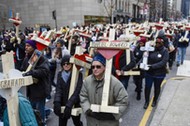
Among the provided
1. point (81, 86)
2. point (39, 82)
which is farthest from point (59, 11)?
point (81, 86)

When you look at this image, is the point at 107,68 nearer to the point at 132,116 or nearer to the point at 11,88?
the point at 11,88

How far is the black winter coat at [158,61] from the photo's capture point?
234 inches

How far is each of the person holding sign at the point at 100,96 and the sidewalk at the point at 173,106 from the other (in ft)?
8.29

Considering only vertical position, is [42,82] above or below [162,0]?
Result: below

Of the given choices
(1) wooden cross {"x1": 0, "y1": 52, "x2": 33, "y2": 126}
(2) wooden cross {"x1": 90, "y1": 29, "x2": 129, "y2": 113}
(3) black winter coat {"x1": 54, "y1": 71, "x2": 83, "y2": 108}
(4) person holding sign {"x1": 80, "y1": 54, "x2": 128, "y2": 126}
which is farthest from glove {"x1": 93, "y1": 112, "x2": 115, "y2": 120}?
(1) wooden cross {"x1": 0, "y1": 52, "x2": 33, "y2": 126}

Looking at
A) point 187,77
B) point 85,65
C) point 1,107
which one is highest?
point 85,65

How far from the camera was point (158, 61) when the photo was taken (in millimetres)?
6031

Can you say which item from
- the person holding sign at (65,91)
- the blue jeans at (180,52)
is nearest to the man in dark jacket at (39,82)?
the person holding sign at (65,91)

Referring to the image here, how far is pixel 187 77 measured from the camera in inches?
382

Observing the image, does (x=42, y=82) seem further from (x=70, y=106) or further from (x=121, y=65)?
(x=121, y=65)

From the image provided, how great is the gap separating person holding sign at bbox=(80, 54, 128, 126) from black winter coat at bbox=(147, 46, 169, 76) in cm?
292

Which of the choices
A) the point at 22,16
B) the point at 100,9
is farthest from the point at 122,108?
the point at 22,16

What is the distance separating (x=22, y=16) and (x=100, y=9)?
570 inches

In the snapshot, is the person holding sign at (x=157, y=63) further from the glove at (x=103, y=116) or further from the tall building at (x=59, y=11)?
the tall building at (x=59, y=11)
